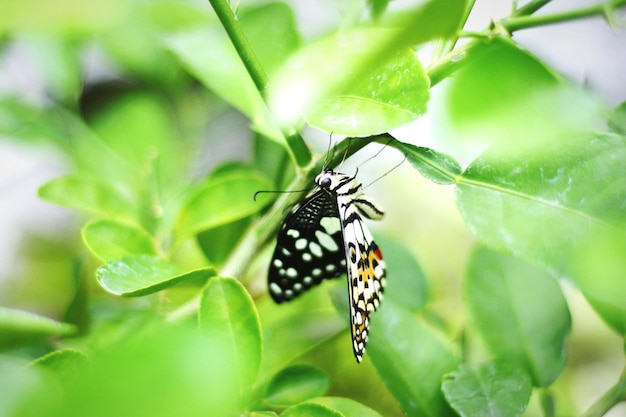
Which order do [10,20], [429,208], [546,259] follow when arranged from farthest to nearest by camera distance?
[429,208] → [546,259] → [10,20]

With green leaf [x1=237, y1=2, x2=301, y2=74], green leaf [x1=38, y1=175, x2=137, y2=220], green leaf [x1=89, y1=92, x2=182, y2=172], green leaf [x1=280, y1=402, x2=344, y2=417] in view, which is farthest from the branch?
green leaf [x1=89, y1=92, x2=182, y2=172]

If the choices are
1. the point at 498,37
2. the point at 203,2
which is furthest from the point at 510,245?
the point at 203,2

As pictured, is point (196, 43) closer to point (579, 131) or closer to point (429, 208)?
point (579, 131)

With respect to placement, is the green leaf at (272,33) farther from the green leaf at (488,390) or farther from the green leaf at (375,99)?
the green leaf at (488,390)

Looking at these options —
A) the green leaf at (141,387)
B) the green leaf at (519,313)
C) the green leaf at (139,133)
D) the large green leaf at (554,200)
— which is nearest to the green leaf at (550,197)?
the large green leaf at (554,200)

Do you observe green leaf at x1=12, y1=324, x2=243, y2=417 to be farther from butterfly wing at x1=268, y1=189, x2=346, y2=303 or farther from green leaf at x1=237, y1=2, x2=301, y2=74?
green leaf at x1=237, y1=2, x2=301, y2=74

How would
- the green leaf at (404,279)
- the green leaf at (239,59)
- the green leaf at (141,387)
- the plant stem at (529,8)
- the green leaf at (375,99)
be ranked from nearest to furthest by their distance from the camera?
the green leaf at (141,387)
the green leaf at (375,99)
the plant stem at (529,8)
the green leaf at (239,59)
the green leaf at (404,279)
